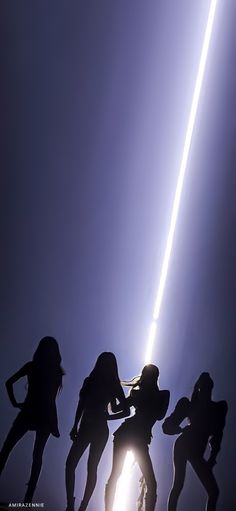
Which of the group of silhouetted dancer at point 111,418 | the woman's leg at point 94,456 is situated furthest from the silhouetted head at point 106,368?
the woman's leg at point 94,456

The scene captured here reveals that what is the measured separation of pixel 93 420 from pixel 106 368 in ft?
0.75

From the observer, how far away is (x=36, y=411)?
2566mm

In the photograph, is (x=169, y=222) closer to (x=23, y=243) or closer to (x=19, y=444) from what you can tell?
(x=23, y=243)

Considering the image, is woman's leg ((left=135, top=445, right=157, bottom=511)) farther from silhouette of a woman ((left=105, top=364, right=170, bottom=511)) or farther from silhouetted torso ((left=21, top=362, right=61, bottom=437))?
silhouetted torso ((left=21, top=362, right=61, bottom=437))

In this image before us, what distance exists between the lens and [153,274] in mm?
2998

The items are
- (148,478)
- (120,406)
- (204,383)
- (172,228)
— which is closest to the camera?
(148,478)

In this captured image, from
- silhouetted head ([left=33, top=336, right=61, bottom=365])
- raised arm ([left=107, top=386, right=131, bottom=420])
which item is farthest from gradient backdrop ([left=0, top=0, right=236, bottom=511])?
raised arm ([left=107, top=386, right=131, bottom=420])

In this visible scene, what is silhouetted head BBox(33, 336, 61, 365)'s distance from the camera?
2.65 metres

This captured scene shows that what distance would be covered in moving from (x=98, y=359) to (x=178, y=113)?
1.34 meters

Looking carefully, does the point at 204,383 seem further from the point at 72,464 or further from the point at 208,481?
the point at 72,464

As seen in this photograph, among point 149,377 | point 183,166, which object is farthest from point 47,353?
point 183,166

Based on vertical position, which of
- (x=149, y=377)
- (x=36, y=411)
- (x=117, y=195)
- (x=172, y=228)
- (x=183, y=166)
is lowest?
(x=36, y=411)

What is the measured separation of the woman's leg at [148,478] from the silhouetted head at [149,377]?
0.27 metres

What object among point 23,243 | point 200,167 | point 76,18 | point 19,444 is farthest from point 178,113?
point 19,444
